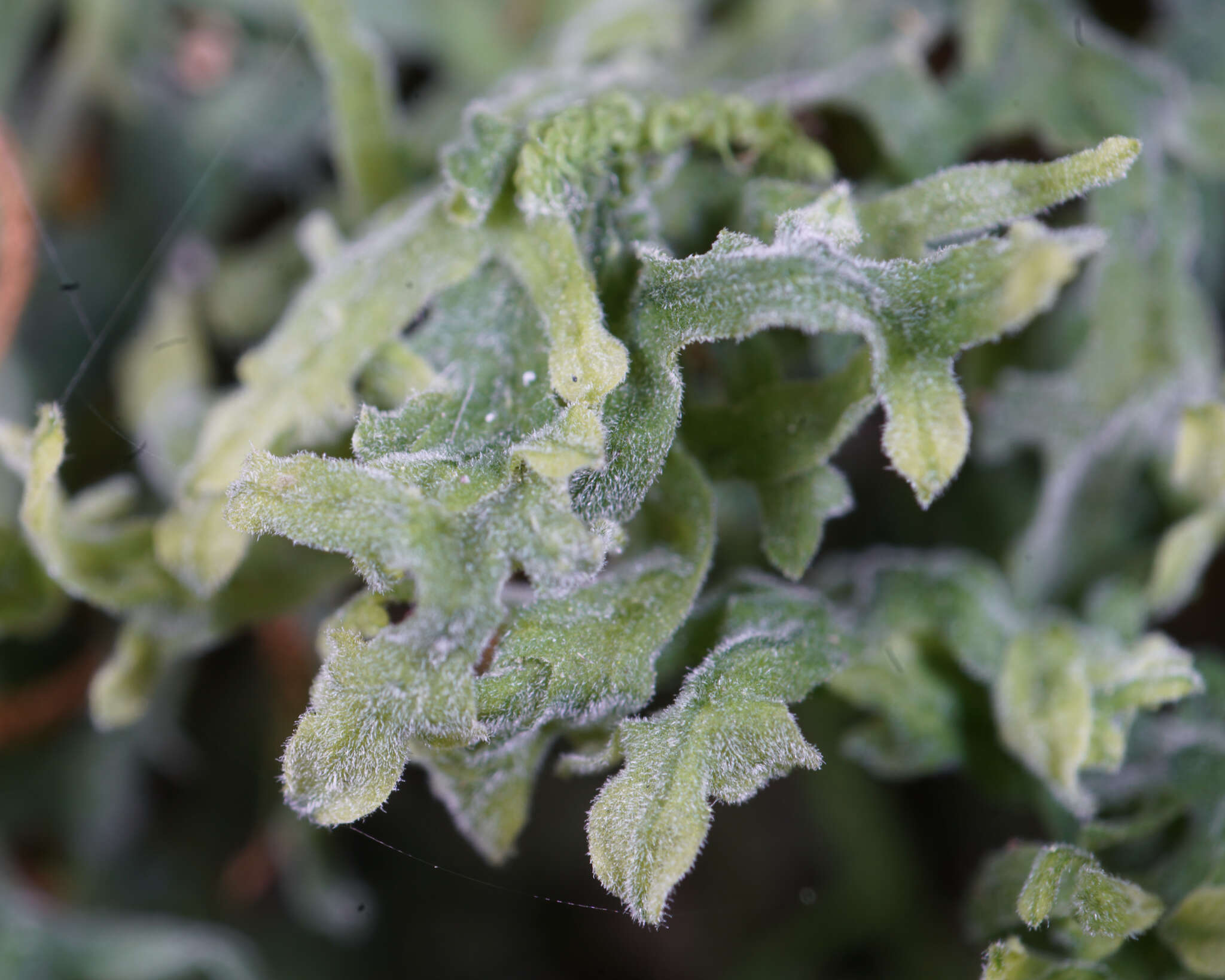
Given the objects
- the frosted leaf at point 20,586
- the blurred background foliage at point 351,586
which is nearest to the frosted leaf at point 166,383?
the blurred background foliage at point 351,586

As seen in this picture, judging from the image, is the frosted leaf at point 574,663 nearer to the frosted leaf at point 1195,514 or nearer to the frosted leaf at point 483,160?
the frosted leaf at point 483,160

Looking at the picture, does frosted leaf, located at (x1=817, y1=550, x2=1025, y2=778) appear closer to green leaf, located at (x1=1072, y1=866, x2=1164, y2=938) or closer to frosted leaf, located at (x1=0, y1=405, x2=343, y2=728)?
green leaf, located at (x1=1072, y1=866, x2=1164, y2=938)

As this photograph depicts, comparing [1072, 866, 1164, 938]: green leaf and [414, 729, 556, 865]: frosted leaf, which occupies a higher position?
[414, 729, 556, 865]: frosted leaf

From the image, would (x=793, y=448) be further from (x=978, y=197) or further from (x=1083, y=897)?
(x=1083, y=897)

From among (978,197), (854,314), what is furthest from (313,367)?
(978,197)

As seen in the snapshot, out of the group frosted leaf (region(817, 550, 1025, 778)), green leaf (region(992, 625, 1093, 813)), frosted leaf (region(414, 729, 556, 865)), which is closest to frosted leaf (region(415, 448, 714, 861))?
frosted leaf (region(414, 729, 556, 865))

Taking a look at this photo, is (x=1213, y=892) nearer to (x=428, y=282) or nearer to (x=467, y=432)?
(x=467, y=432)
